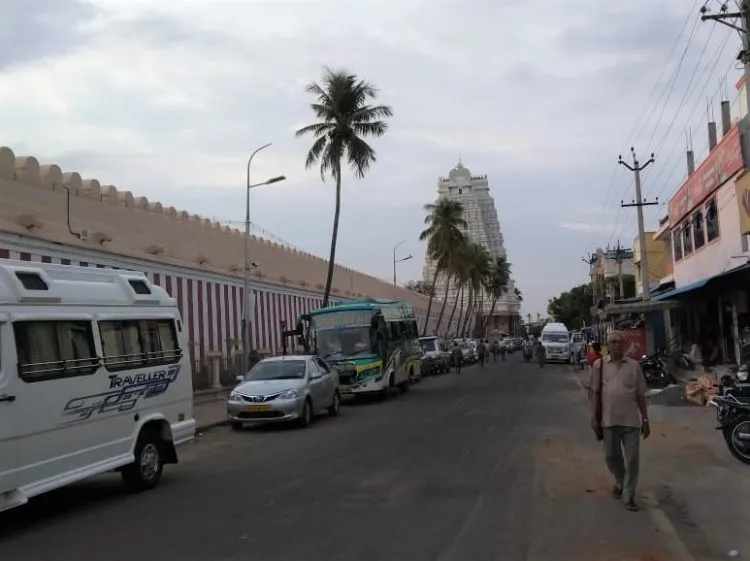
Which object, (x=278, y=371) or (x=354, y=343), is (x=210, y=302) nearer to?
(x=354, y=343)

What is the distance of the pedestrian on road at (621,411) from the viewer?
8078 mm

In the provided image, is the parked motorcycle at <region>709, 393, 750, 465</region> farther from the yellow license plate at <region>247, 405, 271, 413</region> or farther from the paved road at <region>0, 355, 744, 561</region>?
the yellow license plate at <region>247, 405, 271, 413</region>

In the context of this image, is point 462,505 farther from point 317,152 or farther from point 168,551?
point 317,152

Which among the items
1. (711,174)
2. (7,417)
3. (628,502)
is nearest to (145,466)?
(7,417)

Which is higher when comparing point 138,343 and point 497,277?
point 497,277

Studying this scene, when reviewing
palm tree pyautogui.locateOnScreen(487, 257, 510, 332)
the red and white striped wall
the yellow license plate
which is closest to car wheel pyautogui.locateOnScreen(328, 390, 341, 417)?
the yellow license plate

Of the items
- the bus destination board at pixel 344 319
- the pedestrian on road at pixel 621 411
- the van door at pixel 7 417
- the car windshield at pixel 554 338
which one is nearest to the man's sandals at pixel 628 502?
the pedestrian on road at pixel 621 411

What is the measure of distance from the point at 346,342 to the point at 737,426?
49.1 feet

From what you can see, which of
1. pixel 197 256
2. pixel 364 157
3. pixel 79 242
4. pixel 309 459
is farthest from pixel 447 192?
pixel 309 459

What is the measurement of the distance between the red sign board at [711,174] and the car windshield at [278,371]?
13824mm

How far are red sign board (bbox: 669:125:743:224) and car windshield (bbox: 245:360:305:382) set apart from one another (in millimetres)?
13824

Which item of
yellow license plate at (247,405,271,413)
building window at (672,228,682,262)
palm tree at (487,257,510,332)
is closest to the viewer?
yellow license plate at (247,405,271,413)

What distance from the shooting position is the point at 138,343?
1005cm

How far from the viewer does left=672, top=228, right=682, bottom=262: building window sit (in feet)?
115
